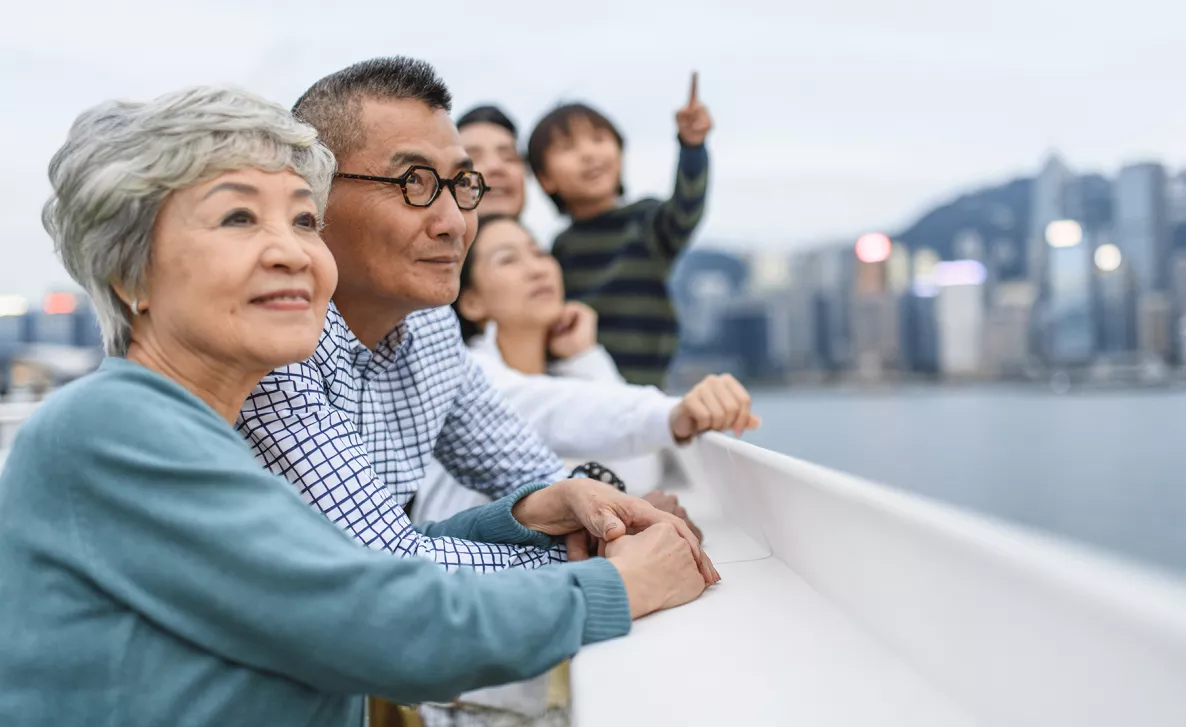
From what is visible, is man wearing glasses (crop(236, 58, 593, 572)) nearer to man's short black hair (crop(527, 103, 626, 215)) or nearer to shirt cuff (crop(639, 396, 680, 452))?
shirt cuff (crop(639, 396, 680, 452))

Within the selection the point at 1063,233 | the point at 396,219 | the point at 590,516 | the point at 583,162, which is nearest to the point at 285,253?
the point at 396,219

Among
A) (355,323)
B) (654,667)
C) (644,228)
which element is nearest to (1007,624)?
(654,667)

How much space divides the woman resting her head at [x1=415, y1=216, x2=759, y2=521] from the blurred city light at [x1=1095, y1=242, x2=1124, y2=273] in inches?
2023

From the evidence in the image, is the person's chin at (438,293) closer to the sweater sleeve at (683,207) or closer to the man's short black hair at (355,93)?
the man's short black hair at (355,93)

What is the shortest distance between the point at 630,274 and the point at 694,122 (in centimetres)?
57

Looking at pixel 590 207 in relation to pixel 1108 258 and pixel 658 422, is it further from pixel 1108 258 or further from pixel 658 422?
pixel 1108 258

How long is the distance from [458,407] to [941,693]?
0.95 m

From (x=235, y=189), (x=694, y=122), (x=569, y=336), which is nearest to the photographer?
(x=235, y=189)

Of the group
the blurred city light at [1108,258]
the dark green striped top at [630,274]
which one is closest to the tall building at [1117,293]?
the blurred city light at [1108,258]

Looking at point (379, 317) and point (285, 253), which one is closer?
point (285, 253)

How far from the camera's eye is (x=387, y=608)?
0.75m

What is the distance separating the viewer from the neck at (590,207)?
2934 mm

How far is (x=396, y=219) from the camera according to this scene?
124 centimetres

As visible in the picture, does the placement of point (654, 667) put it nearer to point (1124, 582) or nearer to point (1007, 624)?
point (1007, 624)
